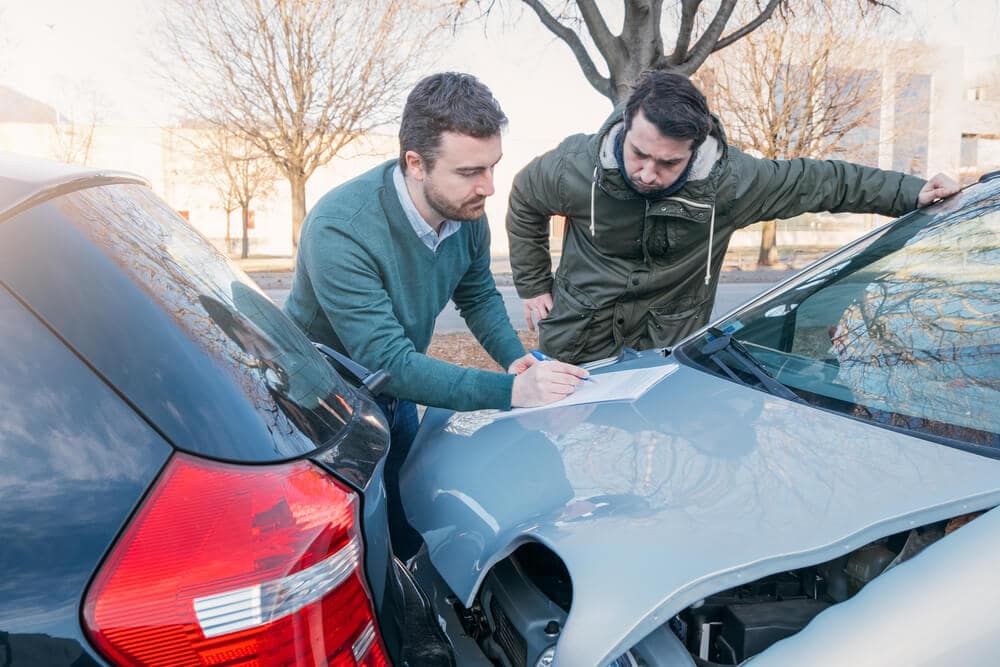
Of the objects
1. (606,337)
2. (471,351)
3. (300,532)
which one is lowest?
(471,351)

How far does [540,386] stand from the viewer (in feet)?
7.28

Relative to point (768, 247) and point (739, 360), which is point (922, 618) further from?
point (768, 247)

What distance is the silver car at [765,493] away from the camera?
125cm

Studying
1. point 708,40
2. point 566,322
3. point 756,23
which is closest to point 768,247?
point 756,23

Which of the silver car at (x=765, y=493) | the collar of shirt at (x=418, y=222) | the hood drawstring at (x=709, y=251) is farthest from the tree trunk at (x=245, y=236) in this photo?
the silver car at (x=765, y=493)

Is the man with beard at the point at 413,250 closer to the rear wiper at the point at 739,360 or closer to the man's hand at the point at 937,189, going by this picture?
the rear wiper at the point at 739,360

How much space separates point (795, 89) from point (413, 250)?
1822 cm

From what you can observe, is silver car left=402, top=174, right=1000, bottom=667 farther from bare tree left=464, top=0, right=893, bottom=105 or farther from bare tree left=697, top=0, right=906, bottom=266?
bare tree left=697, top=0, right=906, bottom=266

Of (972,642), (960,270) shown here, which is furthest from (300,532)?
(960,270)

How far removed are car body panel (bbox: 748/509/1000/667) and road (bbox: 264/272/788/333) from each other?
7699 mm

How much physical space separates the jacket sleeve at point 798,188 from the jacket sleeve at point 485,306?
1.04 m

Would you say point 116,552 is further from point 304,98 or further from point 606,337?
point 304,98

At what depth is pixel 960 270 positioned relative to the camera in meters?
2.12

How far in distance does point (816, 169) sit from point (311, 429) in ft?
9.06
